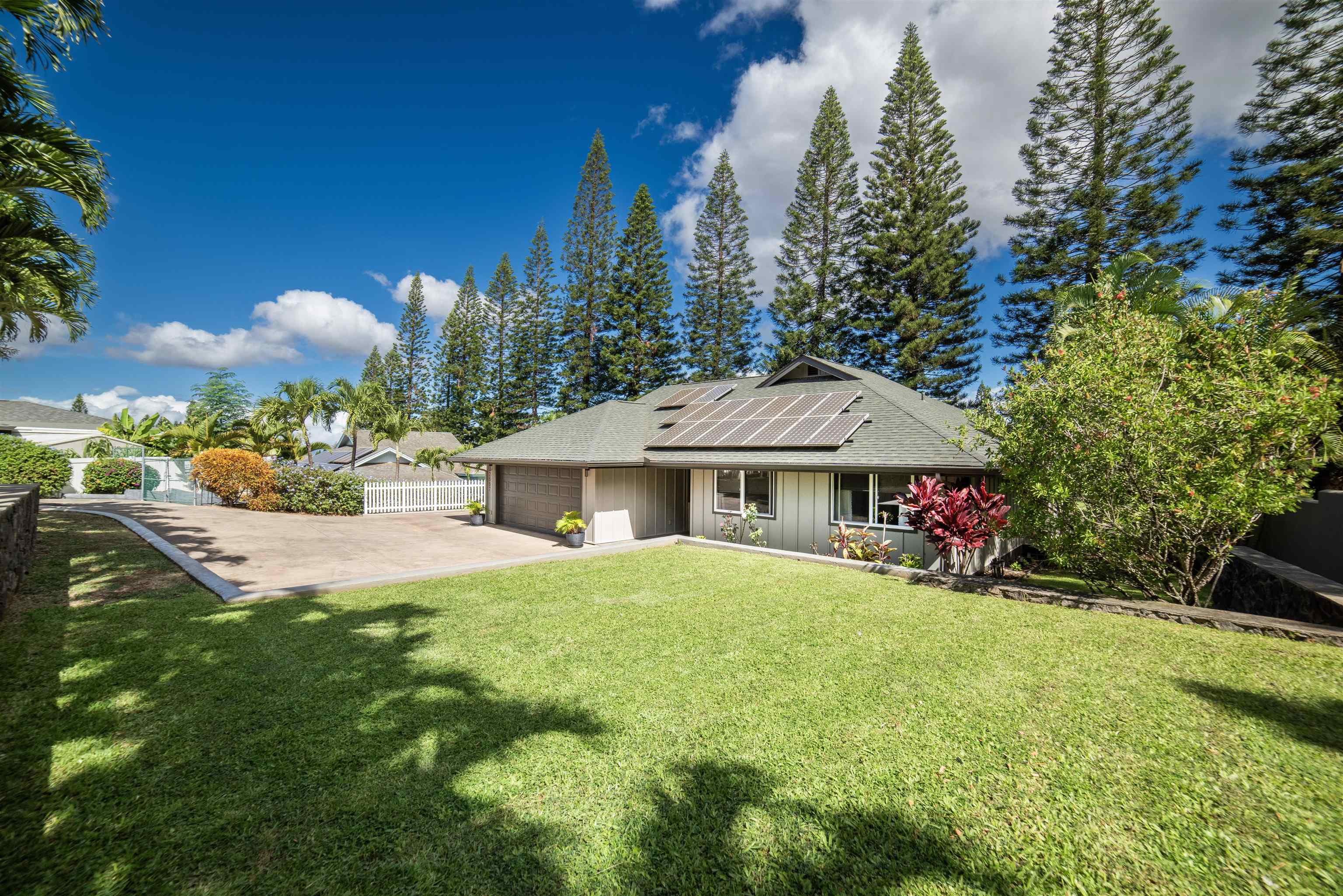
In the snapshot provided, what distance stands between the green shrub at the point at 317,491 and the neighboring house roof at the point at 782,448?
15.6 feet

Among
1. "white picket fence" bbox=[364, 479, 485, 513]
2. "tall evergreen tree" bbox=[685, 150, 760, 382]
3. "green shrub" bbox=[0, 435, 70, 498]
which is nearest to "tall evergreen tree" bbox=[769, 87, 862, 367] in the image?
"tall evergreen tree" bbox=[685, 150, 760, 382]

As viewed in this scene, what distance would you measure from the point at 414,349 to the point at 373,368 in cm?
1207

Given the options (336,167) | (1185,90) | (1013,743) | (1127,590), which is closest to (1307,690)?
(1013,743)

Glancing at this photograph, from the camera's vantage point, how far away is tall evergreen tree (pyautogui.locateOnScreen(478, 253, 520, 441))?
34.3 m

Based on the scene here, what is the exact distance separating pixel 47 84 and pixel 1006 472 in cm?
1321

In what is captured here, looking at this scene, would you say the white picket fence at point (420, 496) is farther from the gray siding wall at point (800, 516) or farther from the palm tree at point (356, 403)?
the gray siding wall at point (800, 516)

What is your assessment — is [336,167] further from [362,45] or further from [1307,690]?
[1307,690]

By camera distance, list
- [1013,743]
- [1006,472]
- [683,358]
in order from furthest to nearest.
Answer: [683,358] < [1006,472] < [1013,743]

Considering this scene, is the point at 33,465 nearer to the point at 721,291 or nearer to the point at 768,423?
the point at 768,423

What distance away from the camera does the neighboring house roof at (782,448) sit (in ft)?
32.4

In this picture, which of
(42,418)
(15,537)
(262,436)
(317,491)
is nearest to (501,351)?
(262,436)

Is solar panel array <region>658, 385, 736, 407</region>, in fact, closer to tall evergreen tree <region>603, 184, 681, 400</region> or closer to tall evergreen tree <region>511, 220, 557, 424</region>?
tall evergreen tree <region>603, 184, 681, 400</region>

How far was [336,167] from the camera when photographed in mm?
18266

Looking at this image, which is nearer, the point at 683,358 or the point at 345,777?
the point at 345,777
